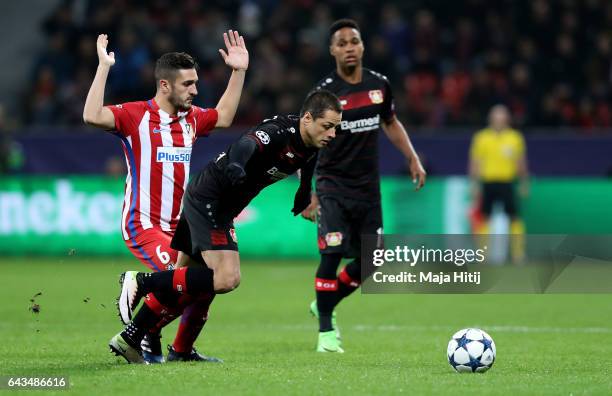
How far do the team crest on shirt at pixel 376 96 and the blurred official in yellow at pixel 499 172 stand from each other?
8.06 m

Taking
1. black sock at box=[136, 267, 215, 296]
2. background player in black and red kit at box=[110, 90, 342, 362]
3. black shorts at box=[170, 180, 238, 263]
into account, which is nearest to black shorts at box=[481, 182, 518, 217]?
background player in black and red kit at box=[110, 90, 342, 362]

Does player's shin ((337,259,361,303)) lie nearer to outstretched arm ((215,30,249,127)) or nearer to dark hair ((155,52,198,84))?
outstretched arm ((215,30,249,127))

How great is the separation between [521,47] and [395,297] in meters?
7.98

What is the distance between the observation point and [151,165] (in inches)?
299

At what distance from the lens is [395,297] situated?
13641 mm

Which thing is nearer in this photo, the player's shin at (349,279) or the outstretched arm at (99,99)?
the outstretched arm at (99,99)

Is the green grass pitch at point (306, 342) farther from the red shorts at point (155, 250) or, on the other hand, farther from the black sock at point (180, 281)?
the red shorts at point (155, 250)

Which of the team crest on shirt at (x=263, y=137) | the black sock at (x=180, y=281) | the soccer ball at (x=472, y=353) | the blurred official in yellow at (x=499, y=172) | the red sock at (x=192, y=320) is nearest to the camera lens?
the soccer ball at (x=472, y=353)

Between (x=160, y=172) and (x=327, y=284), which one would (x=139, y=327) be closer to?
(x=160, y=172)

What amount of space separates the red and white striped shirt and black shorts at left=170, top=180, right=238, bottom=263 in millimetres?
337

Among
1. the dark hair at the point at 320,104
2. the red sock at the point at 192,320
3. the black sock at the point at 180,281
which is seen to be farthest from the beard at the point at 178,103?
the red sock at the point at 192,320

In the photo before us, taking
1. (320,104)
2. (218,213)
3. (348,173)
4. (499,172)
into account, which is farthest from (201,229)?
(499,172)

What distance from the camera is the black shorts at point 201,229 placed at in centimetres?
719

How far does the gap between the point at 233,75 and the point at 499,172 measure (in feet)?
31.3
